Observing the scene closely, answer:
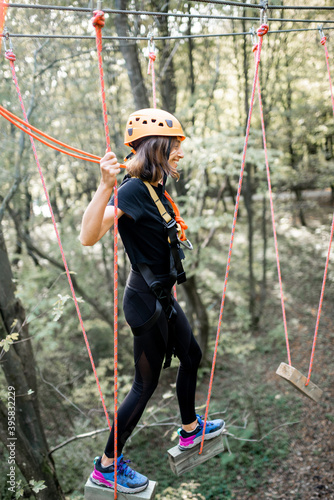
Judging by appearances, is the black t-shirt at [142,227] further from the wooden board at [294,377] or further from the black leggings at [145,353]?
the wooden board at [294,377]

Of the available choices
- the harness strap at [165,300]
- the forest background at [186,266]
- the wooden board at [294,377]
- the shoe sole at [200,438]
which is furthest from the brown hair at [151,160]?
the forest background at [186,266]

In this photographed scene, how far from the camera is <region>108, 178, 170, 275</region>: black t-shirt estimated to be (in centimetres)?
158

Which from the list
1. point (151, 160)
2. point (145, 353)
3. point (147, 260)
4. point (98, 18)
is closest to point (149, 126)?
point (151, 160)

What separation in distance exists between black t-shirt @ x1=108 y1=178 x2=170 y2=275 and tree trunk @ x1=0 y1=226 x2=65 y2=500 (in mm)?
1481

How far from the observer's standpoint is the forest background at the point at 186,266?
4.29m

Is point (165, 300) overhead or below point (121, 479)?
overhead

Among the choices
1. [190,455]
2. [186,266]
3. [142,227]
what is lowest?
[190,455]

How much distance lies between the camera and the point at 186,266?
5.81 m

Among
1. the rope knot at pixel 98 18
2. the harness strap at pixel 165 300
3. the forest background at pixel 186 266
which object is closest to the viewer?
the rope knot at pixel 98 18

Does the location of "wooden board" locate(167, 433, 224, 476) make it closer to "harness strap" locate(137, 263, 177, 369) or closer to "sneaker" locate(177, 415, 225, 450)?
"sneaker" locate(177, 415, 225, 450)

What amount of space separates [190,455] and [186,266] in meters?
3.84

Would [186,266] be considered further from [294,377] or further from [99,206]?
[99,206]

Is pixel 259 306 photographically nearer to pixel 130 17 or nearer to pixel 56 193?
pixel 56 193

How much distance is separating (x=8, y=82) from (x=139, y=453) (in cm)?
515
